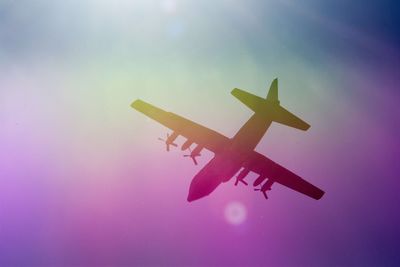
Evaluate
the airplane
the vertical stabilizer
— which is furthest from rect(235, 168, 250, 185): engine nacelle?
the vertical stabilizer

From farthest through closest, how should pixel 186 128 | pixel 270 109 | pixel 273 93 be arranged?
pixel 273 93
pixel 186 128
pixel 270 109

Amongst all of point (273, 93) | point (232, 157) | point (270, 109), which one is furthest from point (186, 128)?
point (273, 93)

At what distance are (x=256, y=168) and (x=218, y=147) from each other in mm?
5183

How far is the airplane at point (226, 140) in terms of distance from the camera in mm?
32656

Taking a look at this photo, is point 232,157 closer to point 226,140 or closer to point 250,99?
point 226,140

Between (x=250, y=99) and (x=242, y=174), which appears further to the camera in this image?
(x=242, y=174)

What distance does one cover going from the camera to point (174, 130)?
3419 cm

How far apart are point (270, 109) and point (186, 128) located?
8.41 metres

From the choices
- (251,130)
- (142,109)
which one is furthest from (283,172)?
(142,109)

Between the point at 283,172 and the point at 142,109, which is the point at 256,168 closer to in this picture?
the point at 283,172

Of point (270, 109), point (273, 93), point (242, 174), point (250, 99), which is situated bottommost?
point (242, 174)

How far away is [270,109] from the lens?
3281 centimetres

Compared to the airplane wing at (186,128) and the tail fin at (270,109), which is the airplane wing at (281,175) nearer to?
the airplane wing at (186,128)

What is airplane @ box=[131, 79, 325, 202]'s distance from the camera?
107 feet
